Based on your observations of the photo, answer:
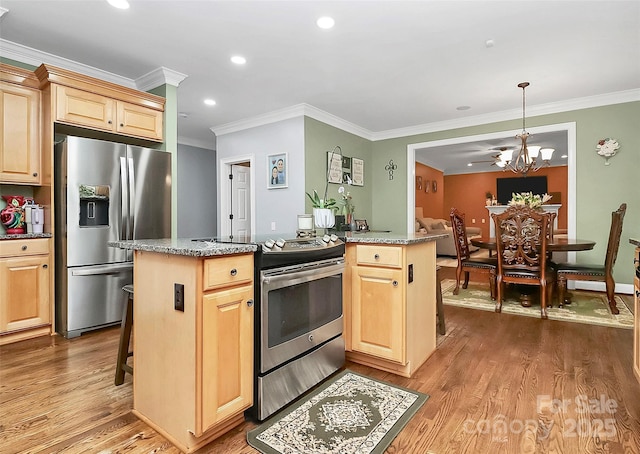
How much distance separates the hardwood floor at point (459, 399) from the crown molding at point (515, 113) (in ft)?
10.4

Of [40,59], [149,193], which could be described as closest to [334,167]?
[149,193]

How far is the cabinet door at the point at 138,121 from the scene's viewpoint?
3.28 metres

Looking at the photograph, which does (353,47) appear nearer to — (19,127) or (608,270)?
(19,127)

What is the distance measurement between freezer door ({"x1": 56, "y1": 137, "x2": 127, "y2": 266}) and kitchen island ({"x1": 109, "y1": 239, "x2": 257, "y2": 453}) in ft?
5.41

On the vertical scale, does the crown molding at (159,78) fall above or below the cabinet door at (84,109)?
above

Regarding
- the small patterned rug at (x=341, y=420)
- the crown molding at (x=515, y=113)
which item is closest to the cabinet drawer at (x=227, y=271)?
the small patterned rug at (x=341, y=420)

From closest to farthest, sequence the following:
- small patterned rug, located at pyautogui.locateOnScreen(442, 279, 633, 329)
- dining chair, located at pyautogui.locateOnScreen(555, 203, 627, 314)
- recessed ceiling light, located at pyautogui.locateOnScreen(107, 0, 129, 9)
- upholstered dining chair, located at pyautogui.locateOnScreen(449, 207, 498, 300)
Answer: recessed ceiling light, located at pyautogui.locateOnScreen(107, 0, 129, 9), small patterned rug, located at pyautogui.locateOnScreen(442, 279, 633, 329), dining chair, located at pyautogui.locateOnScreen(555, 203, 627, 314), upholstered dining chair, located at pyautogui.locateOnScreen(449, 207, 498, 300)

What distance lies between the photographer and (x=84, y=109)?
305 centimetres

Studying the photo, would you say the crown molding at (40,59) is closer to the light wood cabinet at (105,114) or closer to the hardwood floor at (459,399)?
the light wood cabinet at (105,114)

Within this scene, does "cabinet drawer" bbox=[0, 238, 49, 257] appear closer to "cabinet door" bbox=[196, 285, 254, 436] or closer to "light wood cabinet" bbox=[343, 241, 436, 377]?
"cabinet door" bbox=[196, 285, 254, 436]

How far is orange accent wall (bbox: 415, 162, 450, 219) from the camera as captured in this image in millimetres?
9242

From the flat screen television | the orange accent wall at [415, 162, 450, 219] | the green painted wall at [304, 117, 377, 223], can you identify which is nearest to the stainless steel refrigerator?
the green painted wall at [304, 117, 377, 223]

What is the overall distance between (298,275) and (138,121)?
2.64m

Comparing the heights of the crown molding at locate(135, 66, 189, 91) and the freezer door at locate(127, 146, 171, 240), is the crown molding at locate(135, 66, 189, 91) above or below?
above
